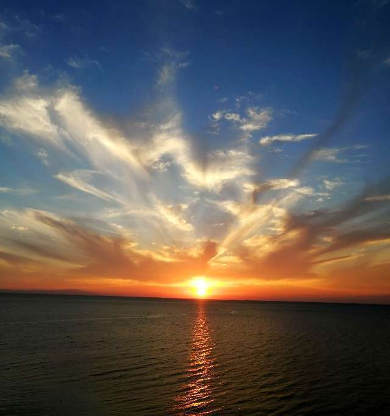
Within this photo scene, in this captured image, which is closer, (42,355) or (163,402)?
(163,402)

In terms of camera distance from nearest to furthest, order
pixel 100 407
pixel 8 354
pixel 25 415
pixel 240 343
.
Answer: pixel 25 415 < pixel 100 407 < pixel 8 354 < pixel 240 343

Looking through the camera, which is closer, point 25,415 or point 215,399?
point 25,415

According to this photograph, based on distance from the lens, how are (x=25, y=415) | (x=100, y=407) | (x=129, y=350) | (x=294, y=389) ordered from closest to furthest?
1. (x=25, y=415)
2. (x=100, y=407)
3. (x=294, y=389)
4. (x=129, y=350)

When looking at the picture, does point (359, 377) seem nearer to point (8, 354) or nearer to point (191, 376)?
point (191, 376)

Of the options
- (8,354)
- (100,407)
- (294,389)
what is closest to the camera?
(100,407)

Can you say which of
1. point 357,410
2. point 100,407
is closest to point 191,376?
point 100,407

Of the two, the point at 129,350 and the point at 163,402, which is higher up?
the point at 129,350

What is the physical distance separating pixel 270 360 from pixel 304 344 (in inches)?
778

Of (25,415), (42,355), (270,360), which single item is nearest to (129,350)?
(42,355)

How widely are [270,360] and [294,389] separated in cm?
1442

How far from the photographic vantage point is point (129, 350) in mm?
48281

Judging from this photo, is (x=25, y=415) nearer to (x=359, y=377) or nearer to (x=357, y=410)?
(x=357, y=410)

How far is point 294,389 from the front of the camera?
30438 millimetres

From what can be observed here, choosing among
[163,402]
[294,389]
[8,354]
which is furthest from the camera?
[8,354]
